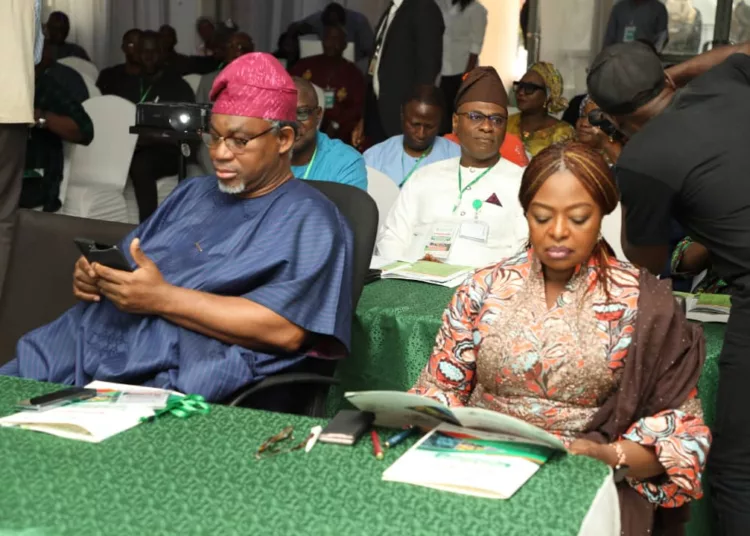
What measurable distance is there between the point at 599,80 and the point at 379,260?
58.1 inches

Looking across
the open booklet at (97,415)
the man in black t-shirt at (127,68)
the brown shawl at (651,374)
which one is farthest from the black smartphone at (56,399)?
the man in black t-shirt at (127,68)

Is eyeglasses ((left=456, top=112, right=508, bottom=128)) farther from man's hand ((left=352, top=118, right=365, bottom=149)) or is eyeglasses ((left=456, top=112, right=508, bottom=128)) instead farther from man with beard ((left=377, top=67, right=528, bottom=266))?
man's hand ((left=352, top=118, right=365, bottom=149))

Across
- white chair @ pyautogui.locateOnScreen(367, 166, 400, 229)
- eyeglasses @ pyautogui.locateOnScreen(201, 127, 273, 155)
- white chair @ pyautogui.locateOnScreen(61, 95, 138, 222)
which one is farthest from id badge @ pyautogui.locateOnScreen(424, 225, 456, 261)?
white chair @ pyautogui.locateOnScreen(61, 95, 138, 222)

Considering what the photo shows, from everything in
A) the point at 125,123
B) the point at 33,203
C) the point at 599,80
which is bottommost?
the point at 33,203

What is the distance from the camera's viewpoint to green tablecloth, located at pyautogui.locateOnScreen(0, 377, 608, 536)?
4.72 feet

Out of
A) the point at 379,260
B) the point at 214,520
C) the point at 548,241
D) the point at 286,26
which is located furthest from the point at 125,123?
the point at 214,520

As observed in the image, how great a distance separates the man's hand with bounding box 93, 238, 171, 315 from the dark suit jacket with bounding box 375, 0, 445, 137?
388cm

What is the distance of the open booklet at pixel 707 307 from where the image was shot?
2900 mm

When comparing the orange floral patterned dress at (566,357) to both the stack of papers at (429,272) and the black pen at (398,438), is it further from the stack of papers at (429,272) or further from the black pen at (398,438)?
the stack of papers at (429,272)

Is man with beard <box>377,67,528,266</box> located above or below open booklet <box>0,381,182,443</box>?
above

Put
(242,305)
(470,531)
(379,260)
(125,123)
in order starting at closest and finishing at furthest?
(470,531) → (242,305) → (379,260) → (125,123)

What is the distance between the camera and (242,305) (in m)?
2.38

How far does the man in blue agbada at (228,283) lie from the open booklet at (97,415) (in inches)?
12.3

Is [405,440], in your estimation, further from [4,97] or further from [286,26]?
[286,26]
